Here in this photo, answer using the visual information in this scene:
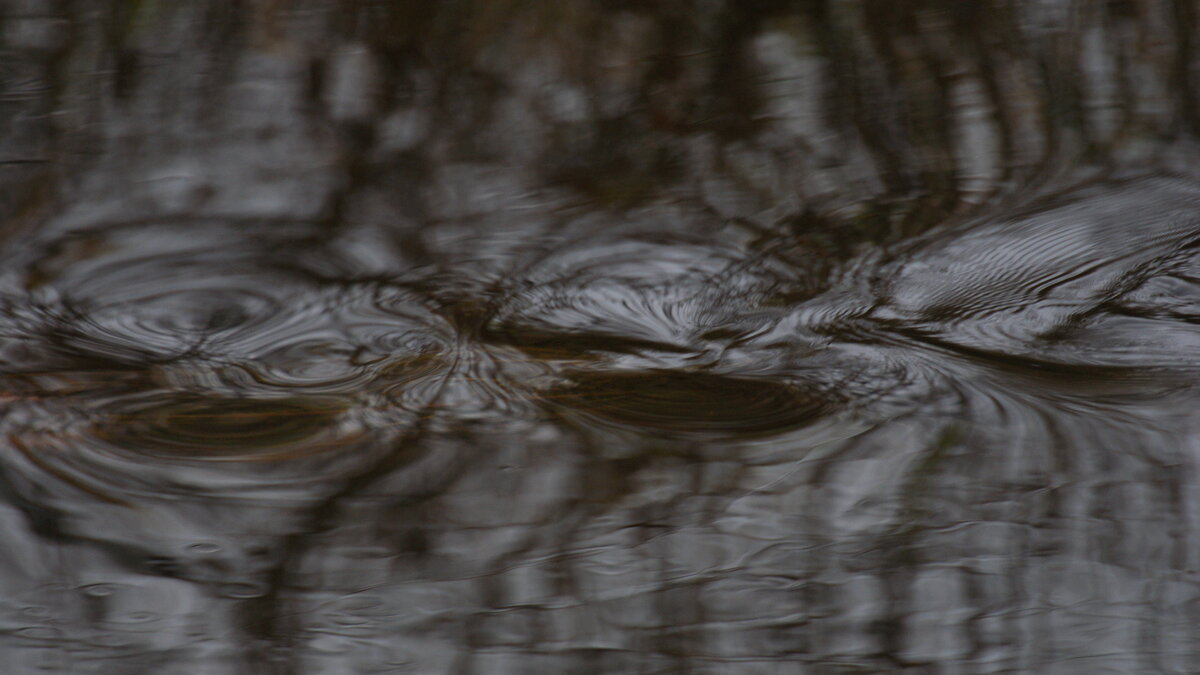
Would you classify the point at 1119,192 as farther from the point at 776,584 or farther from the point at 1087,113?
the point at 776,584

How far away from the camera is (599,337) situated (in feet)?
3.43

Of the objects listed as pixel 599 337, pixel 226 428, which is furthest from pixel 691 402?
pixel 226 428

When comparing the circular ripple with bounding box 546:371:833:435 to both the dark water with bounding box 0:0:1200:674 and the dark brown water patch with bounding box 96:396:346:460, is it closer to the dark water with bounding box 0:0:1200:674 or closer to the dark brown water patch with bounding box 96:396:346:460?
A: the dark water with bounding box 0:0:1200:674

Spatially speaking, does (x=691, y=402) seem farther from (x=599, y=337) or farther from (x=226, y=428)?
(x=226, y=428)

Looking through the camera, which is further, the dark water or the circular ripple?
the circular ripple

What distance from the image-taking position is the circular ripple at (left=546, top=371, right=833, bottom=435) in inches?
37.1

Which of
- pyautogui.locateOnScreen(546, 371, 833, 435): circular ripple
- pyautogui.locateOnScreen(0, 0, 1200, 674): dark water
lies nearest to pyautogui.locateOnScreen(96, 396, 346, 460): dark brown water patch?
pyautogui.locateOnScreen(0, 0, 1200, 674): dark water

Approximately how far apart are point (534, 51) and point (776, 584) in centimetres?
75

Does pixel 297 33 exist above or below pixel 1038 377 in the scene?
above

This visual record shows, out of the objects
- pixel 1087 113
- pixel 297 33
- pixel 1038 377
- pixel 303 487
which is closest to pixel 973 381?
pixel 1038 377

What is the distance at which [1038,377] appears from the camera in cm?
100

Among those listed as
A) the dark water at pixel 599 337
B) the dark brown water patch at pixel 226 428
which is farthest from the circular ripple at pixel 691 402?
the dark brown water patch at pixel 226 428

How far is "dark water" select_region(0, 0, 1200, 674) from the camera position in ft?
2.64

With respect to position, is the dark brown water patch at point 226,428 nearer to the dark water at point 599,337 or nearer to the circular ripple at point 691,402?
the dark water at point 599,337
